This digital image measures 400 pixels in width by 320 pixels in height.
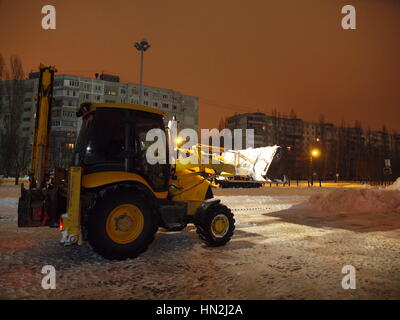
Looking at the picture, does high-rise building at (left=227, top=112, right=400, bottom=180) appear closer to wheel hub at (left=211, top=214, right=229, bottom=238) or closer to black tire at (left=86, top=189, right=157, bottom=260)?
wheel hub at (left=211, top=214, right=229, bottom=238)

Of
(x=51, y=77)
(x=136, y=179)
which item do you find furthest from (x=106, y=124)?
(x=51, y=77)

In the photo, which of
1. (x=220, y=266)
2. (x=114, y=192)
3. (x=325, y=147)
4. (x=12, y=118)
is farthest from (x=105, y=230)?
(x=325, y=147)

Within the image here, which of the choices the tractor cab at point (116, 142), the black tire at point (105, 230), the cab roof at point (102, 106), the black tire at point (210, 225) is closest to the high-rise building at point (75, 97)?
the cab roof at point (102, 106)

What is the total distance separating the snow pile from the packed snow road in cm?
437

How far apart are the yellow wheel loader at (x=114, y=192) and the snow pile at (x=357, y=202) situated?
8487 millimetres

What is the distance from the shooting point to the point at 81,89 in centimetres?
6962

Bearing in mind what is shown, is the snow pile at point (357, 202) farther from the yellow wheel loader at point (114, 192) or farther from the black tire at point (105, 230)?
the black tire at point (105, 230)

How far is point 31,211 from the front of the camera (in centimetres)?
575

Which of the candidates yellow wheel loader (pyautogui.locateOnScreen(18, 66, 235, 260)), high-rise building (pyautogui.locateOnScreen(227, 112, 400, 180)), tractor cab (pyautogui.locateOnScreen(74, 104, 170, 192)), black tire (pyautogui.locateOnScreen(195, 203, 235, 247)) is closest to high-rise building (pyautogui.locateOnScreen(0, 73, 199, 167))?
high-rise building (pyautogui.locateOnScreen(227, 112, 400, 180))

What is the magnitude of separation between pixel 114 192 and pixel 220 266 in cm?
221

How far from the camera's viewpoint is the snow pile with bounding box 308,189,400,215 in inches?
522

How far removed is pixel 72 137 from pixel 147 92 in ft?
71.7

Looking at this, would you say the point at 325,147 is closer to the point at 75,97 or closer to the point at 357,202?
the point at 75,97
